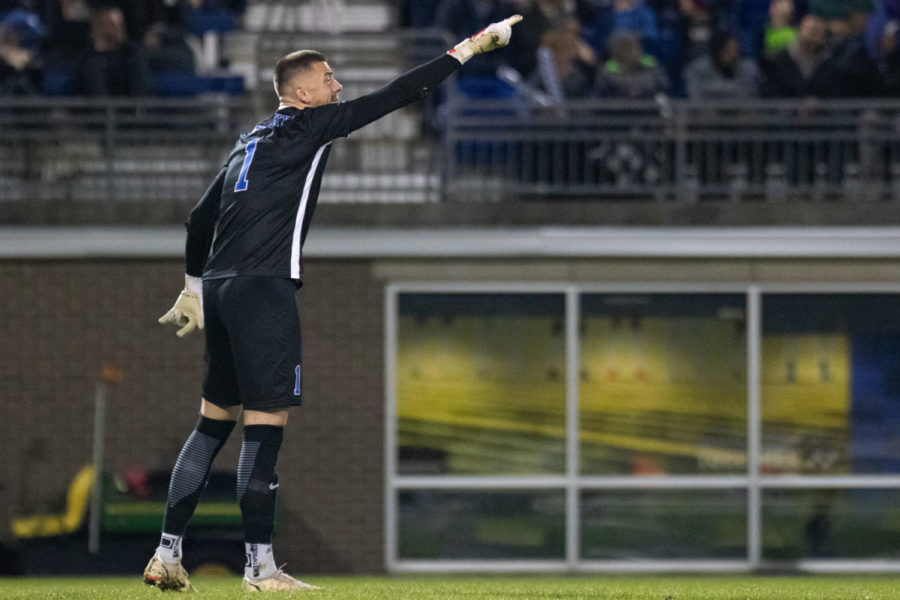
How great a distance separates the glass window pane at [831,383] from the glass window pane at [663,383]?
285mm

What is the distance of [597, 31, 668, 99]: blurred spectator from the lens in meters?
12.7

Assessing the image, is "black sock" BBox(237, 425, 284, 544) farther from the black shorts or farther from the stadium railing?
the stadium railing

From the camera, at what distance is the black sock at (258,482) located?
5.60 m

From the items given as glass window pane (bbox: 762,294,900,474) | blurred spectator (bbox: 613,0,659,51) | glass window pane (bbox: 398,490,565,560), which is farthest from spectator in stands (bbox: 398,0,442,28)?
glass window pane (bbox: 398,490,565,560)

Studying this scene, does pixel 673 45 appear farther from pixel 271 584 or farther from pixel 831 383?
pixel 271 584

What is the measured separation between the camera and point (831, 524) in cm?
1317

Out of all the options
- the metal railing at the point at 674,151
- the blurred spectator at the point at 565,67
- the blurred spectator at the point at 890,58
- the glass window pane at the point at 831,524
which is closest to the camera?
the metal railing at the point at 674,151

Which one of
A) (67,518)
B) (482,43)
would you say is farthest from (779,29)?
(482,43)

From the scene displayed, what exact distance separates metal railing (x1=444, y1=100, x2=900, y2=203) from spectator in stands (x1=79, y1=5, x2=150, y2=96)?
2.62 m

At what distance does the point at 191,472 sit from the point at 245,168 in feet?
3.76

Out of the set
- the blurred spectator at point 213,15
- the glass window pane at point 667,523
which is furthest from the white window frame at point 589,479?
the blurred spectator at point 213,15

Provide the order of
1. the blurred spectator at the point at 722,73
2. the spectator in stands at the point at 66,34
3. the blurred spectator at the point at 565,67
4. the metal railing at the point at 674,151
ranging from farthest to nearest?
the spectator in stands at the point at 66,34
the blurred spectator at the point at 722,73
the blurred spectator at the point at 565,67
the metal railing at the point at 674,151

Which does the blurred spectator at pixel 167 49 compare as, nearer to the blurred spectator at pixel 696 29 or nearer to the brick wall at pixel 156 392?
the brick wall at pixel 156 392

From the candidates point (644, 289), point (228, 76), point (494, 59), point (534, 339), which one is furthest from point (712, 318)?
point (228, 76)
